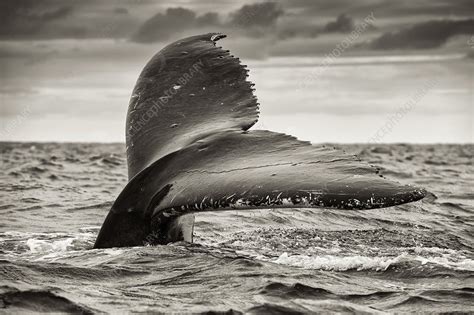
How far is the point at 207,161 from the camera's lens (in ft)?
18.0

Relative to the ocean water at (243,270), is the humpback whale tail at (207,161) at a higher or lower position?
higher

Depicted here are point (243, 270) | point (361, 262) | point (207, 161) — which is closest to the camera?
point (207, 161)

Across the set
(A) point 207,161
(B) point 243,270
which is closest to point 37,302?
(A) point 207,161

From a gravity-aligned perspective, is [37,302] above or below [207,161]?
below

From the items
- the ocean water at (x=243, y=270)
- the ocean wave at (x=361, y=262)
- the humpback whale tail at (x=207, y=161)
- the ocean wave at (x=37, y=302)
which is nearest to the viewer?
the humpback whale tail at (x=207, y=161)

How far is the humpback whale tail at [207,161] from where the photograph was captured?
4.53 metres

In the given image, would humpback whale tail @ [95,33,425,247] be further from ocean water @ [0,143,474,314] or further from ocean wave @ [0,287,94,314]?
ocean wave @ [0,287,94,314]

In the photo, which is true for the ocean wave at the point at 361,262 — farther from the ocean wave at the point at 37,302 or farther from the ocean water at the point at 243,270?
the ocean wave at the point at 37,302

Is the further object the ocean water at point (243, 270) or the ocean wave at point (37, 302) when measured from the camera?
the ocean water at point (243, 270)

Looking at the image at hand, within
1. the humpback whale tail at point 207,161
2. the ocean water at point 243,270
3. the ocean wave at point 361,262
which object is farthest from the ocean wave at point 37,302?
the ocean wave at point 361,262

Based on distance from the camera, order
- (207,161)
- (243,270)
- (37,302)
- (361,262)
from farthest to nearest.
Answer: (361,262)
(243,270)
(207,161)
(37,302)

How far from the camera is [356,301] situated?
5.16 meters

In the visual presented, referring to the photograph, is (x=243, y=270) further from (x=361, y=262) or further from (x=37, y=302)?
(x=37, y=302)

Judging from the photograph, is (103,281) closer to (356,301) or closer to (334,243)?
(356,301)
